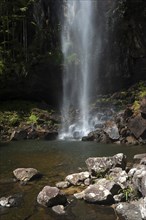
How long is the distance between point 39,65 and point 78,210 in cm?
Result: 2726

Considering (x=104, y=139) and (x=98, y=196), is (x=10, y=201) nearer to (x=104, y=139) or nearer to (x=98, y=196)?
(x=98, y=196)

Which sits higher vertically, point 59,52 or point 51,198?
point 59,52

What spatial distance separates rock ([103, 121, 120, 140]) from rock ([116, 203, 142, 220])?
15.0 m

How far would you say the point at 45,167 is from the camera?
53.0 ft

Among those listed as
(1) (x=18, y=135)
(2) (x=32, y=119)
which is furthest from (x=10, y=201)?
(2) (x=32, y=119)

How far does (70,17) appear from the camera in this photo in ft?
128

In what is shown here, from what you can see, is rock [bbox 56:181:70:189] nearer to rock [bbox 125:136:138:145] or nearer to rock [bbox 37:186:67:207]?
rock [bbox 37:186:67:207]

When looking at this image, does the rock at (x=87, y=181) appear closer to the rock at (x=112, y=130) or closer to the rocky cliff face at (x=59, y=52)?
the rock at (x=112, y=130)

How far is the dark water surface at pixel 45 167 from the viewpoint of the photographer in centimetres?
987

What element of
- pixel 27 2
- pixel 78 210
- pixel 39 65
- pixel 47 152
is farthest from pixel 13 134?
pixel 78 210

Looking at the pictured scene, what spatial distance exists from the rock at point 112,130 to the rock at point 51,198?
48.7 feet

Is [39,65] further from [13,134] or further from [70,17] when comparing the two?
[13,134]

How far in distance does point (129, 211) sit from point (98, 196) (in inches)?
51.0

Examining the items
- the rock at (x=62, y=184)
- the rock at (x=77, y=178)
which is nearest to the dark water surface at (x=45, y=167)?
the rock at (x=62, y=184)
